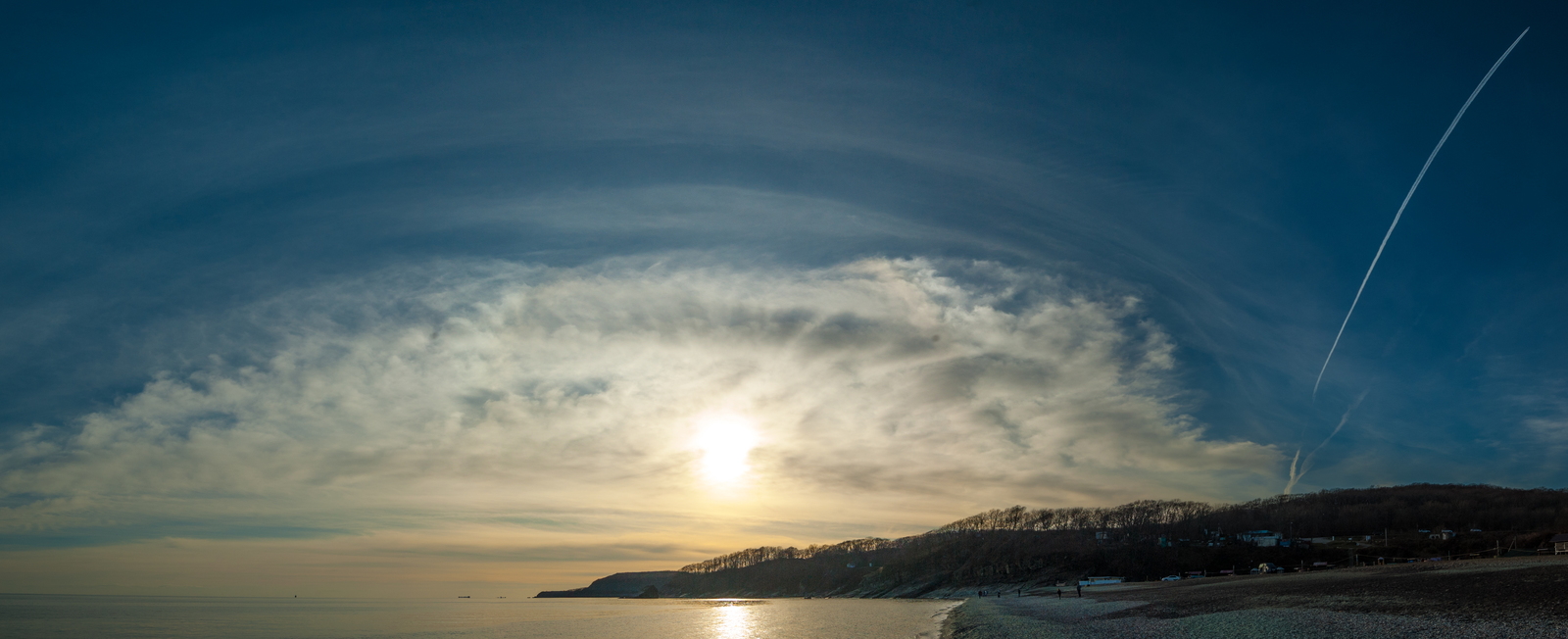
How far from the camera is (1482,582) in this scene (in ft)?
123

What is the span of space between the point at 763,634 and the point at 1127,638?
43.3m

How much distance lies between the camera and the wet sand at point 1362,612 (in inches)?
1112

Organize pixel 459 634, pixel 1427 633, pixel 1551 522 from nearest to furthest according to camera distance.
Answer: pixel 1427 633, pixel 459 634, pixel 1551 522

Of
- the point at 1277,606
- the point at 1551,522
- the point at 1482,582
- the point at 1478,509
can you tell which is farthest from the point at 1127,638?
the point at 1478,509

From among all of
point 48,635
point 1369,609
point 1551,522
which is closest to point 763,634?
point 1369,609

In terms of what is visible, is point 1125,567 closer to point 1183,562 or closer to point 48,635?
point 1183,562

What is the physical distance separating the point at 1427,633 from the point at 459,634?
87697mm

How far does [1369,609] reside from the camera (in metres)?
35.4

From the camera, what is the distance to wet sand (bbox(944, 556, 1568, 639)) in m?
28.2

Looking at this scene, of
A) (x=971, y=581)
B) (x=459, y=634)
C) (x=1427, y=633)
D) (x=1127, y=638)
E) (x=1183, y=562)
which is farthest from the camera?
(x=971, y=581)

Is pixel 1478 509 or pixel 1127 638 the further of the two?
pixel 1478 509

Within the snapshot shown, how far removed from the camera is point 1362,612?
35.0 m

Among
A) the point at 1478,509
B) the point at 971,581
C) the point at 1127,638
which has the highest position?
the point at 1127,638

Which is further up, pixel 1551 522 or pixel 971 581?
pixel 1551 522
